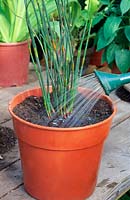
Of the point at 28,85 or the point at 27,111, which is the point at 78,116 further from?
the point at 28,85

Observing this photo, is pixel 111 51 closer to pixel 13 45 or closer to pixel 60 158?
pixel 13 45

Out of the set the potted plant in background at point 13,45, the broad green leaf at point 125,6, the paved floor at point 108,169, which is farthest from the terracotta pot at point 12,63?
the broad green leaf at point 125,6

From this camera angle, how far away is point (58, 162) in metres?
1.16

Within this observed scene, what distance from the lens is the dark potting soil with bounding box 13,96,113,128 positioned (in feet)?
3.89

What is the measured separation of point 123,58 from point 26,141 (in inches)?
49.5

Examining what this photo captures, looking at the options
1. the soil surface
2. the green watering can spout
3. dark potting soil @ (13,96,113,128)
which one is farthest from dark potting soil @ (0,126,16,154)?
the soil surface

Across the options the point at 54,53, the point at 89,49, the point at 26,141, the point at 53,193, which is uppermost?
the point at 54,53

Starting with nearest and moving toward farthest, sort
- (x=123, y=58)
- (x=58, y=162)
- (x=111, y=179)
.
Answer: (x=58, y=162) < (x=111, y=179) < (x=123, y=58)

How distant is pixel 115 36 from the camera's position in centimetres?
236

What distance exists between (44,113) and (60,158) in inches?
5.5

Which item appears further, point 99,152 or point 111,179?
point 111,179

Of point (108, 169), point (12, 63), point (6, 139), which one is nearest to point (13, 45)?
point (12, 63)

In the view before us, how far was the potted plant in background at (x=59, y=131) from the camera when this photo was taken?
113 cm

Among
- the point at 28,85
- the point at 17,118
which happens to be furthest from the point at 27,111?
the point at 28,85
